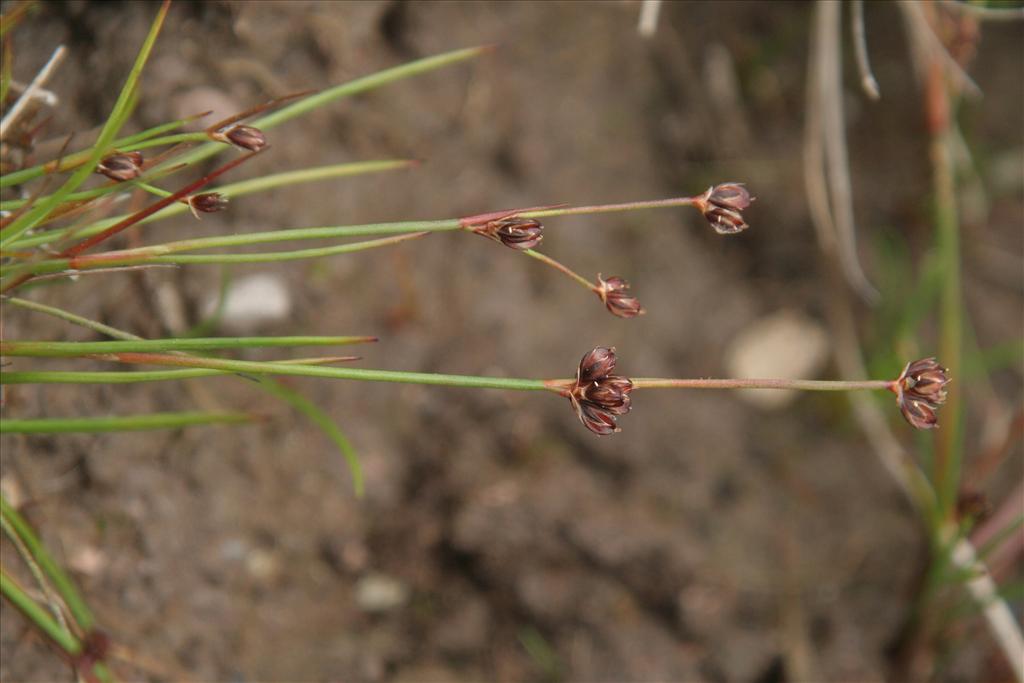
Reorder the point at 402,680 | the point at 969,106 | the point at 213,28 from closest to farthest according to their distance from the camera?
the point at 213,28
the point at 402,680
the point at 969,106

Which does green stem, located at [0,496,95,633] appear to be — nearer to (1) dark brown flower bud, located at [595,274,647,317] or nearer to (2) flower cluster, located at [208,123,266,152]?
(2) flower cluster, located at [208,123,266,152]

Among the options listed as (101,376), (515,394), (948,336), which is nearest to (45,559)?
(101,376)

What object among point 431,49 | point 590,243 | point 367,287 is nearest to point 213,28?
point 431,49

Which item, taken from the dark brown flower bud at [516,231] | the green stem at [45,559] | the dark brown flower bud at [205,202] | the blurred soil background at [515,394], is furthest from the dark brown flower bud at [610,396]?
the blurred soil background at [515,394]

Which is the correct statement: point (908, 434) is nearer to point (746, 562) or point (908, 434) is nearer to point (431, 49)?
point (746, 562)

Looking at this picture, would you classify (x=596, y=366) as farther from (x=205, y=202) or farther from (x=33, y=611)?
(x=33, y=611)
